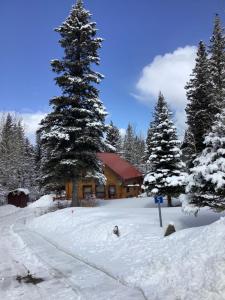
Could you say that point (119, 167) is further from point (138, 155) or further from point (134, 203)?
point (138, 155)

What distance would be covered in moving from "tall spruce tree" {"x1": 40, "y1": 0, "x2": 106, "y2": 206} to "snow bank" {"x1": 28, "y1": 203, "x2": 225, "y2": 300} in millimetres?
9477

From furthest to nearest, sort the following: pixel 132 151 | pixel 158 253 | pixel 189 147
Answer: pixel 132 151 < pixel 189 147 < pixel 158 253

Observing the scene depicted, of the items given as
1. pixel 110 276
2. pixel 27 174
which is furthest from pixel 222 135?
pixel 27 174

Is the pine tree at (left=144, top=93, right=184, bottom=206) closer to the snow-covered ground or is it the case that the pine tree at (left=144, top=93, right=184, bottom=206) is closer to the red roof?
the snow-covered ground

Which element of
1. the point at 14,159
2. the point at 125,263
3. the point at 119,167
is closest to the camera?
the point at 125,263

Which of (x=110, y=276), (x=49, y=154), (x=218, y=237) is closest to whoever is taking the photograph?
(x=218, y=237)

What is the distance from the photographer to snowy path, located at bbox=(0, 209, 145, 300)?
8.55m

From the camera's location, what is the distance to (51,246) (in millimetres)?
15703

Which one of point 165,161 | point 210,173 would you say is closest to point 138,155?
point 165,161

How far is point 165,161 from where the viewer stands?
29547mm

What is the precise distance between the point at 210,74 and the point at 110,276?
25.0 m

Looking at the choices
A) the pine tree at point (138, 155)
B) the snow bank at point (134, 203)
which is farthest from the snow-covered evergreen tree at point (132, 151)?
the snow bank at point (134, 203)

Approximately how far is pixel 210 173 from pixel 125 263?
4.11 metres

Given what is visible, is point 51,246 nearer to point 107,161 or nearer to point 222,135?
point 222,135
